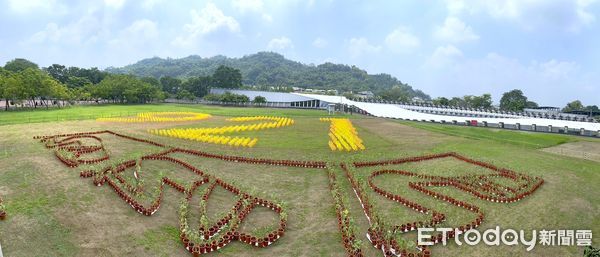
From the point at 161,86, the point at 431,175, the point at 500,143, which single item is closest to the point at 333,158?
the point at 431,175

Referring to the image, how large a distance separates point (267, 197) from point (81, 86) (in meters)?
119

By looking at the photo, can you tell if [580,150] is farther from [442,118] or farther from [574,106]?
[574,106]

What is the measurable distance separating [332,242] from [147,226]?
7.86 meters

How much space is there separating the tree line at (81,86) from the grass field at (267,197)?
38.6m

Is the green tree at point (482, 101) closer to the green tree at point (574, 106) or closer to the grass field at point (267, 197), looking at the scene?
the green tree at point (574, 106)

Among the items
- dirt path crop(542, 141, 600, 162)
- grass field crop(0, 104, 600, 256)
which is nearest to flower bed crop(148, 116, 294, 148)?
grass field crop(0, 104, 600, 256)

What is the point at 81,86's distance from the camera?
393 ft

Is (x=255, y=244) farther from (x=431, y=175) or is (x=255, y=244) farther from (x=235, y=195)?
(x=431, y=175)

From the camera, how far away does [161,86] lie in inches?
5974

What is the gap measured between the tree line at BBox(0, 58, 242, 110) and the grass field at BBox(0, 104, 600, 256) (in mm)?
38556

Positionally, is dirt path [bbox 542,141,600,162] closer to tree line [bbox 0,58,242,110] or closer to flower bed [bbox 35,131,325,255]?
flower bed [bbox 35,131,325,255]

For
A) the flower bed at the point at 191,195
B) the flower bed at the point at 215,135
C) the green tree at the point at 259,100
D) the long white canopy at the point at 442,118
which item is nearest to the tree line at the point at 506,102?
the long white canopy at the point at 442,118
